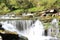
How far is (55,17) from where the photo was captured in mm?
5082

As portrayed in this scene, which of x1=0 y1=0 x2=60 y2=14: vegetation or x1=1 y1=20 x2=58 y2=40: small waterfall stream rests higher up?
x1=0 y1=0 x2=60 y2=14: vegetation

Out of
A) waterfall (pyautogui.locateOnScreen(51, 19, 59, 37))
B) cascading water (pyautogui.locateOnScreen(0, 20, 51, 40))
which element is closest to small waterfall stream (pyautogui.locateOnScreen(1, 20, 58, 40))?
cascading water (pyautogui.locateOnScreen(0, 20, 51, 40))

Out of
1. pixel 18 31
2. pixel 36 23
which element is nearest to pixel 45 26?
pixel 36 23

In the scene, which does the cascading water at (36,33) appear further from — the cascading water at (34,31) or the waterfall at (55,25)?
the waterfall at (55,25)

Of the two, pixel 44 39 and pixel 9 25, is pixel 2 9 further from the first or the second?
pixel 44 39

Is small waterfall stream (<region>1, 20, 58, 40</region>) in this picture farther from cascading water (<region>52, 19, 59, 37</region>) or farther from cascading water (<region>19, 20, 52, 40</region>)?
cascading water (<region>52, 19, 59, 37</region>)

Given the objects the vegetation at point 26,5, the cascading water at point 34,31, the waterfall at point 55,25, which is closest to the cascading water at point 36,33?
the cascading water at point 34,31

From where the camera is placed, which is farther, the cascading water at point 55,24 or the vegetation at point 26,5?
the vegetation at point 26,5

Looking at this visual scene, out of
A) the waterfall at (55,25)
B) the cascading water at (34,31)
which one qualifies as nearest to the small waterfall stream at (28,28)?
the cascading water at (34,31)

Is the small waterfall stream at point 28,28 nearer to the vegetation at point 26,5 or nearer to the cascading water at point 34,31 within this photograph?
the cascading water at point 34,31

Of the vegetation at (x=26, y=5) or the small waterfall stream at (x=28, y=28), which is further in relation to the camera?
the vegetation at (x=26, y=5)

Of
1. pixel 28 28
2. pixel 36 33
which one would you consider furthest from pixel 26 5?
pixel 36 33

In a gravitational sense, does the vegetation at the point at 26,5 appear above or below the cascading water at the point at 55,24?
above

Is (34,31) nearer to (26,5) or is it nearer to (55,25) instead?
(55,25)
